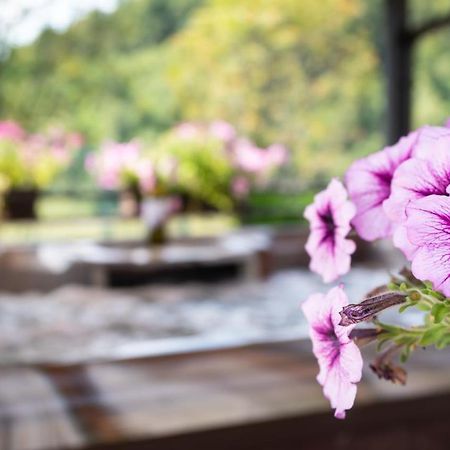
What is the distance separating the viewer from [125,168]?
Result: 5156 mm

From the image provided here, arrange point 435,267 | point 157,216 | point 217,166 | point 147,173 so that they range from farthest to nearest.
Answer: point 217,166 < point 147,173 < point 157,216 < point 435,267

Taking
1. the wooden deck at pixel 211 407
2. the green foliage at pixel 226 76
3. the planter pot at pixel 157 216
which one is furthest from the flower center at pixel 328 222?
the green foliage at pixel 226 76

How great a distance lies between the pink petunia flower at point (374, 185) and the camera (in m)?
0.53

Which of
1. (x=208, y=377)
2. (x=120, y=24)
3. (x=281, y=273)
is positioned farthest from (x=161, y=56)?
(x=208, y=377)

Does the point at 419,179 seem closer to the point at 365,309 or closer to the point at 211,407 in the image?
the point at 365,309

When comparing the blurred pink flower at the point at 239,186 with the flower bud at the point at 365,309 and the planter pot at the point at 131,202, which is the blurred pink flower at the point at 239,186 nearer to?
the planter pot at the point at 131,202

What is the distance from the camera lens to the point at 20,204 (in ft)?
17.4

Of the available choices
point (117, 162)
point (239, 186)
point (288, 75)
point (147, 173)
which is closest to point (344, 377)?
point (147, 173)

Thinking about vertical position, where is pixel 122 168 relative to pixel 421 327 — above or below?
below

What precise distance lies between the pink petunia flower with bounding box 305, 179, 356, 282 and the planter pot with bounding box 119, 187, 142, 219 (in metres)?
4.86

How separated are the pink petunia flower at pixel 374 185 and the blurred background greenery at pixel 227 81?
6367 millimetres

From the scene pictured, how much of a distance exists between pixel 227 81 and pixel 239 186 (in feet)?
9.90

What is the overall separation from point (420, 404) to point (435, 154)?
Answer: 1.23 meters

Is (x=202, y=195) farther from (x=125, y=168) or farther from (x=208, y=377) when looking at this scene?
(x=208, y=377)
